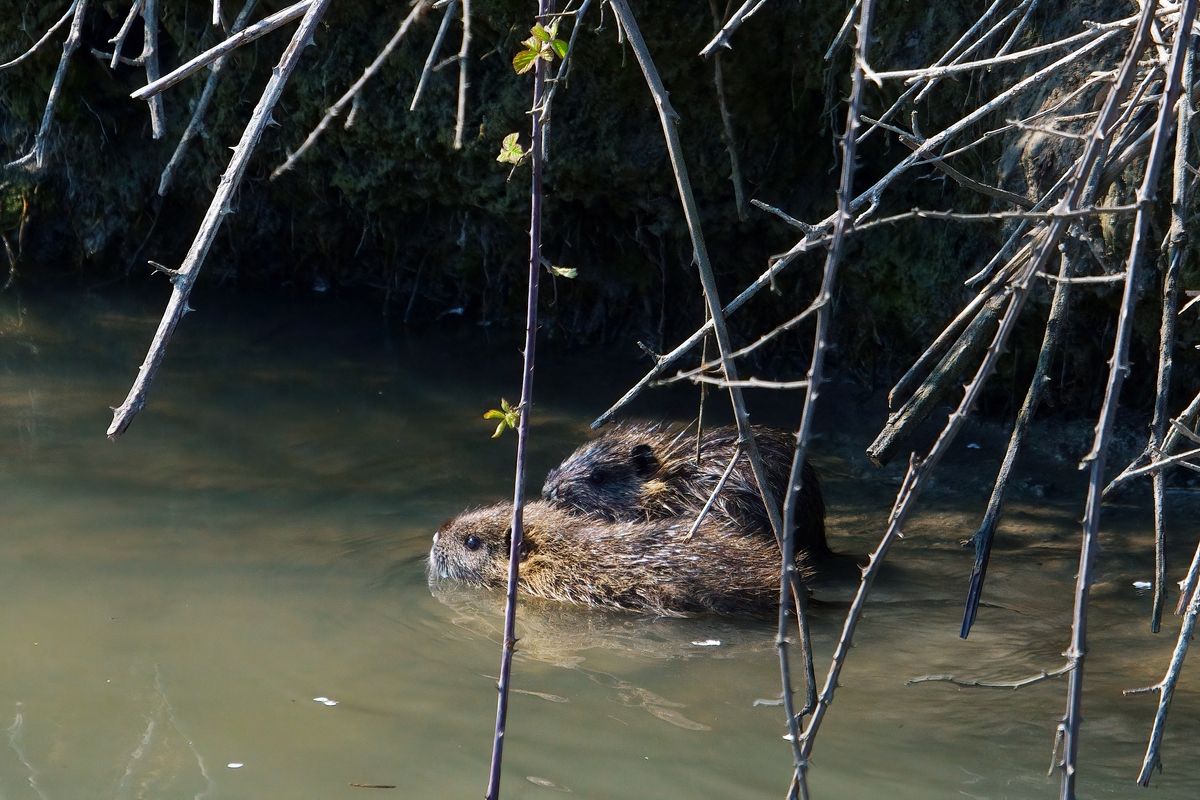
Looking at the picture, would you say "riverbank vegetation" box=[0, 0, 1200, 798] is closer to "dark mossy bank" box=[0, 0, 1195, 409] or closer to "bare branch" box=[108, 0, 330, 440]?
"dark mossy bank" box=[0, 0, 1195, 409]

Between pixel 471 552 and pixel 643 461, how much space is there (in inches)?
40.8

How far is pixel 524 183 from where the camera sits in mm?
7344

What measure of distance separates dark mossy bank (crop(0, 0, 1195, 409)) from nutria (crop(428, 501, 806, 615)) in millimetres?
1882

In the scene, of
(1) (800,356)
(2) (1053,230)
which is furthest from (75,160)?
(2) (1053,230)

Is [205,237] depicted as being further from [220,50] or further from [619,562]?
[619,562]

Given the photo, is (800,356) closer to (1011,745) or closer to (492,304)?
(492,304)

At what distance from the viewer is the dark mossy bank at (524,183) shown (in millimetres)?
6605

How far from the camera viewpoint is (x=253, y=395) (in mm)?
6898

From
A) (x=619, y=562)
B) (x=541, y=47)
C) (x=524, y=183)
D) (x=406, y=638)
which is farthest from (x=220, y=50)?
(x=524, y=183)

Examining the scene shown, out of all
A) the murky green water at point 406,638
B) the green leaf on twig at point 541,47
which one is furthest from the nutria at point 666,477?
the green leaf on twig at point 541,47

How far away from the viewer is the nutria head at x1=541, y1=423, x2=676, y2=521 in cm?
564

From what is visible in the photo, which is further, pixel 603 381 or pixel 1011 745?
pixel 603 381

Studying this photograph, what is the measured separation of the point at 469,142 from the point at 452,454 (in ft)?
6.75

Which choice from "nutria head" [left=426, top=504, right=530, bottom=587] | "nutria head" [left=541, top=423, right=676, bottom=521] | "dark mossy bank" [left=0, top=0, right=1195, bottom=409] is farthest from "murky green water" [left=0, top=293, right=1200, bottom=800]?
"dark mossy bank" [left=0, top=0, right=1195, bottom=409]
